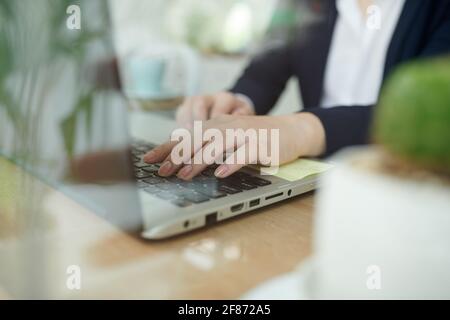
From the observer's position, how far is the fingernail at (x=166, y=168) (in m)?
0.35

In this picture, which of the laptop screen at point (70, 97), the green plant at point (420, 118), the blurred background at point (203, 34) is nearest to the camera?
the green plant at point (420, 118)

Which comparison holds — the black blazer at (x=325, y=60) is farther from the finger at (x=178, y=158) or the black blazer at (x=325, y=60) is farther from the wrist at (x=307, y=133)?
the finger at (x=178, y=158)

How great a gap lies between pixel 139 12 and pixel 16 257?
2.92 feet

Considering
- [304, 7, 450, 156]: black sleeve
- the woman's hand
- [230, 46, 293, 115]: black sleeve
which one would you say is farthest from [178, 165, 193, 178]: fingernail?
[230, 46, 293, 115]: black sleeve

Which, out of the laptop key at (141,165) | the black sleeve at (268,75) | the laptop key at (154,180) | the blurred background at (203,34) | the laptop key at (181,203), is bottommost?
the laptop key at (181,203)

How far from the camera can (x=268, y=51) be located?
2.55ft

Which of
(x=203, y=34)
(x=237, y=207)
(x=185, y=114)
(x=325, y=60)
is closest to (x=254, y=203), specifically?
(x=237, y=207)

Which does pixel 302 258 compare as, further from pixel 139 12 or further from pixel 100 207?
pixel 139 12

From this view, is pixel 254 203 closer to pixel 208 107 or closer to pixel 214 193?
pixel 214 193

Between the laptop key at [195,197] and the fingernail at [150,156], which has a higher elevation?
the fingernail at [150,156]

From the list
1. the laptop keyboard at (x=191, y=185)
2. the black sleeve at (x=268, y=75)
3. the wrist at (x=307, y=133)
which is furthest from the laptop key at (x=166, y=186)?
the black sleeve at (x=268, y=75)

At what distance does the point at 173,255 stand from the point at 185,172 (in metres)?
0.10

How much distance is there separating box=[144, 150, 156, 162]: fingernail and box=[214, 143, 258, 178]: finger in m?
0.06
